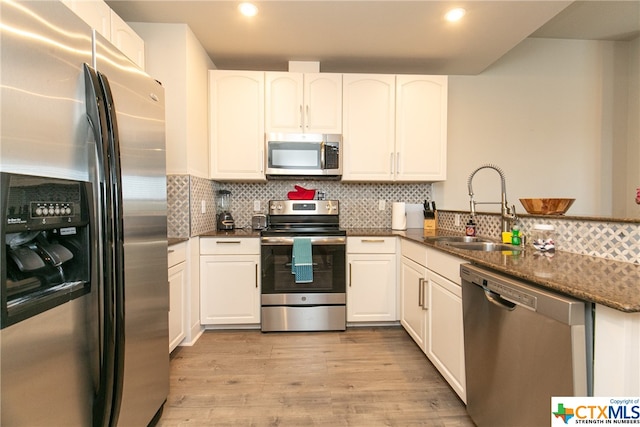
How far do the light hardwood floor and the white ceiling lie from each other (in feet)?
8.13

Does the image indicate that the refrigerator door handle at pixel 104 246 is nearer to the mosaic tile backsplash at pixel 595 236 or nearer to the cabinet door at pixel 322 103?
the cabinet door at pixel 322 103

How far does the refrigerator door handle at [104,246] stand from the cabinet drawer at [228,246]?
1.47 metres

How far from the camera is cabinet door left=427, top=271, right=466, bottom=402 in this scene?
156 centimetres

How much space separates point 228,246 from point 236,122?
114cm

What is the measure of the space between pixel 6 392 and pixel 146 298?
1.89ft

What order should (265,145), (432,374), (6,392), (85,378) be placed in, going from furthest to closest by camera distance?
(265,145)
(432,374)
(85,378)
(6,392)

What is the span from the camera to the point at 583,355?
86cm

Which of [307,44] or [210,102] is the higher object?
[307,44]

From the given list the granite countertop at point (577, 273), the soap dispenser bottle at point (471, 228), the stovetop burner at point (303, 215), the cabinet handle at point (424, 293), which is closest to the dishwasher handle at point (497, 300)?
the granite countertop at point (577, 273)

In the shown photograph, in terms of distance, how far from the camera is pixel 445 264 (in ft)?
5.58

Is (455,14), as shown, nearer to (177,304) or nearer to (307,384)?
(307,384)

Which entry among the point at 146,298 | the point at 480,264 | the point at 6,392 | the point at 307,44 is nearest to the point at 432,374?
the point at 480,264

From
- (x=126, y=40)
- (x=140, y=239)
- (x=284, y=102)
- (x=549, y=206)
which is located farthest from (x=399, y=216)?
(x=126, y=40)

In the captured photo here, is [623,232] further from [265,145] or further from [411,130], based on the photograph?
[265,145]
